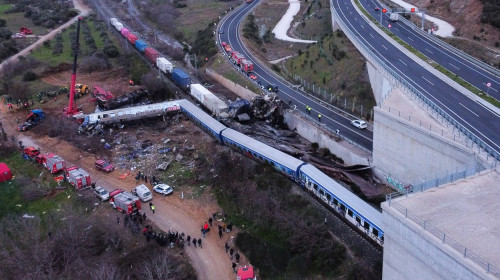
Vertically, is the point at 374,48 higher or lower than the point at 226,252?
higher

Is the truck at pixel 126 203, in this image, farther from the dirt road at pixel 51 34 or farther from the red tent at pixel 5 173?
the dirt road at pixel 51 34

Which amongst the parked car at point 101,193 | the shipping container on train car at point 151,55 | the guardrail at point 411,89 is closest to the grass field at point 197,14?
the shipping container on train car at point 151,55

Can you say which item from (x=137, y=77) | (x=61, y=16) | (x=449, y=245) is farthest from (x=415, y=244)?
(x=61, y=16)

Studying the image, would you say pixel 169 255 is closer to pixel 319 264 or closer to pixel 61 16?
pixel 319 264

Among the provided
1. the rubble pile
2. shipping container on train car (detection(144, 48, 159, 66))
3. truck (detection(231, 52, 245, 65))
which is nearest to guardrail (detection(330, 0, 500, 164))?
truck (detection(231, 52, 245, 65))

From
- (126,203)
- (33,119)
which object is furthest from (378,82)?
(33,119)

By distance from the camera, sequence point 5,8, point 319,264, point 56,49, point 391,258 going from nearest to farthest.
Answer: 1. point 391,258
2. point 319,264
3. point 56,49
4. point 5,8

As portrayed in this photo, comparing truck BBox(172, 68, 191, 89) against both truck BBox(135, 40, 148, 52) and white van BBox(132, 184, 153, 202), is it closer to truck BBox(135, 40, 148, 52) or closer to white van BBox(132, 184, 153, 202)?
truck BBox(135, 40, 148, 52)
